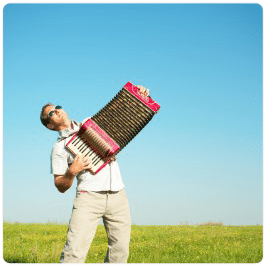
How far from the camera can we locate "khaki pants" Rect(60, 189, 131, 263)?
16.5 ft

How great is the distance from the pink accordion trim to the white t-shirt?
0.91m

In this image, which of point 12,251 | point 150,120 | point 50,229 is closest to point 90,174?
point 150,120

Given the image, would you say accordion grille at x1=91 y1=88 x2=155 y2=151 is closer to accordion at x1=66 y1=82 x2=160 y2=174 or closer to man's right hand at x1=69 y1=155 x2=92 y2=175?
accordion at x1=66 y1=82 x2=160 y2=174

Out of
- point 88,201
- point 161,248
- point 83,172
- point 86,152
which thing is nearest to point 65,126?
point 86,152

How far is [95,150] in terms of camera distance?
5207mm

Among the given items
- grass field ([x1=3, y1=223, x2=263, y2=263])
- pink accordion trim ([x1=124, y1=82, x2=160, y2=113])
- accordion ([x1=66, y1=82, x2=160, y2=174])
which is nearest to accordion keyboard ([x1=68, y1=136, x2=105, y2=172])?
accordion ([x1=66, y1=82, x2=160, y2=174])

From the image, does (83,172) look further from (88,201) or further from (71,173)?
(88,201)

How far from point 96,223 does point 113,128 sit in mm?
1264

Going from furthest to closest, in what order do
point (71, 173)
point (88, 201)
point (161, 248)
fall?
1. point (161, 248)
2. point (88, 201)
3. point (71, 173)

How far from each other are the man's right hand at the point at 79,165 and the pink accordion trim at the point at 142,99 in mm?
1039

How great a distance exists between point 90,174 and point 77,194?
323 millimetres

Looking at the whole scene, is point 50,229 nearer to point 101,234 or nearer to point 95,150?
point 101,234

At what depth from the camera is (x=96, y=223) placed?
527 cm

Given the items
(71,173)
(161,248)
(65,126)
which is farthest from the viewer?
(161,248)
